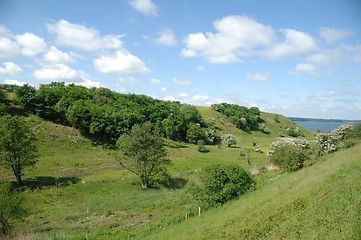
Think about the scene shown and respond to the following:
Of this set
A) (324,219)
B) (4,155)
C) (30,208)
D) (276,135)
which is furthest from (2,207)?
(276,135)

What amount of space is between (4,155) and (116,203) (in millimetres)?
22143

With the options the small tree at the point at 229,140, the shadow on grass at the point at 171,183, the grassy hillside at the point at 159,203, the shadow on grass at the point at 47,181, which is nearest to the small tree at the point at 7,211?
the grassy hillside at the point at 159,203

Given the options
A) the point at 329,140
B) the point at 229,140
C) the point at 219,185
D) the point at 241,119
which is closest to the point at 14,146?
the point at 219,185

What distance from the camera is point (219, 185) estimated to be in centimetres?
2284

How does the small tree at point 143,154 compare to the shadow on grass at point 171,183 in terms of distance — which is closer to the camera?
the small tree at point 143,154

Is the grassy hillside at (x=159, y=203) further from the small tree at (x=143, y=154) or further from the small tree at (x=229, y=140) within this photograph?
the small tree at (x=229, y=140)

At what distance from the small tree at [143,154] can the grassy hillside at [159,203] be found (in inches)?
145

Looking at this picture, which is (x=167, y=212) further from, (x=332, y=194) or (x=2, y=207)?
(x=332, y=194)

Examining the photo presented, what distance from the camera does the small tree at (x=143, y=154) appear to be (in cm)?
3700

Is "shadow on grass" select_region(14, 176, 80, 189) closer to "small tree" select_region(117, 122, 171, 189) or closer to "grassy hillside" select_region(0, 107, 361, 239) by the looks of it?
"grassy hillside" select_region(0, 107, 361, 239)

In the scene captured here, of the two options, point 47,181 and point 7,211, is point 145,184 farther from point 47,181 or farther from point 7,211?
point 7,211

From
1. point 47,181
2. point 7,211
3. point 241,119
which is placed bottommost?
point 47,181

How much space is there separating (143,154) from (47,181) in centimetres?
1940

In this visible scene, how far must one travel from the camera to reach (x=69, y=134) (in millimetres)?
64562
